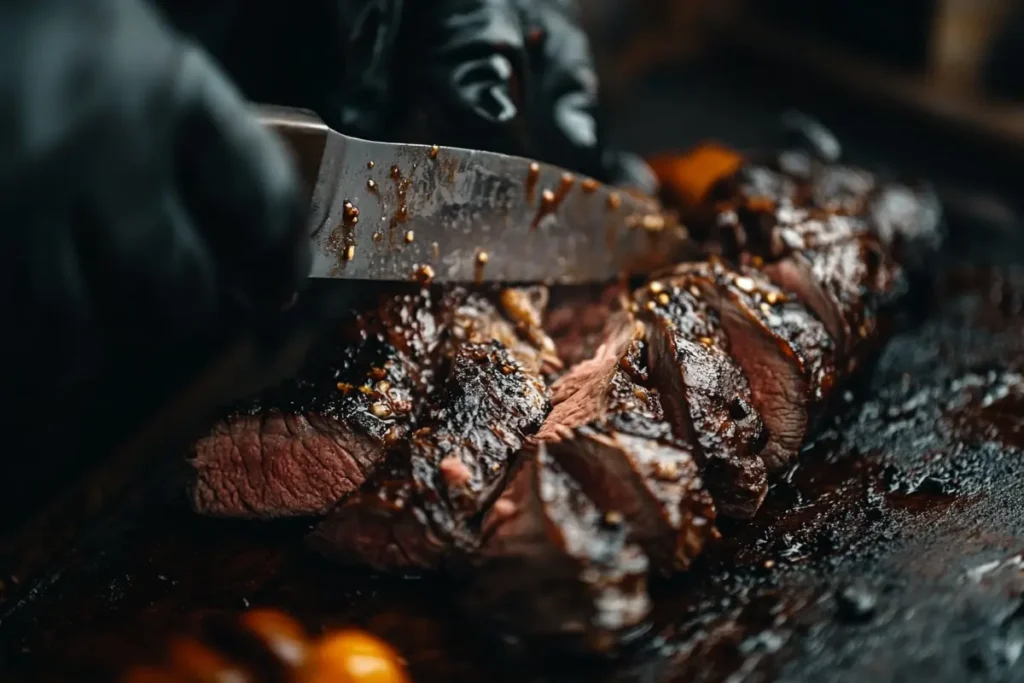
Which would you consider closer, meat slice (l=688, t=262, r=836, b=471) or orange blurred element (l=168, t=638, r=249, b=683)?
orange blurred element (l=168, t=638, r=249, b=683)

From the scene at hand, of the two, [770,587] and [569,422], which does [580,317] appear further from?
[770,587]

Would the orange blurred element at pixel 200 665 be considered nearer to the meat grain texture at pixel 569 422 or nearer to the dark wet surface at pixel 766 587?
the dark wet surface at pixel 766 587

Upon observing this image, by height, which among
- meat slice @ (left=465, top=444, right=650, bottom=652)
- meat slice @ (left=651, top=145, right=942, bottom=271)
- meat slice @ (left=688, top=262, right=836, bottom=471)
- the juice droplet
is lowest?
meat slice @ (left=465, top=444, right=650, bottom=652)

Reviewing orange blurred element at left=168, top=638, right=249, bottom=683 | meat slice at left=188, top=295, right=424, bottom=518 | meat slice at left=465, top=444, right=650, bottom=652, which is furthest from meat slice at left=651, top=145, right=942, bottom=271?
orange blurred element at left=168, top=638, right=249, bottom=683

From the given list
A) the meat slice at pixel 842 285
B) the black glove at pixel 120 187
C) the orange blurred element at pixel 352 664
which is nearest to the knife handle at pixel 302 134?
the black glove at pixel 120 187

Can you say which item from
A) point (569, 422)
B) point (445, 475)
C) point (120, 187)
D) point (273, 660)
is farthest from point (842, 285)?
point (120, 187)

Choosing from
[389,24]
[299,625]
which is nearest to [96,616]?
[299,625]

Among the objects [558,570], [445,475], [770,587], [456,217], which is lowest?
[770,587]

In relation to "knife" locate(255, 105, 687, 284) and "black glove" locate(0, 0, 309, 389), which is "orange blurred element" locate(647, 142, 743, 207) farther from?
"black glove" locate(0, 0, 309, 389)
